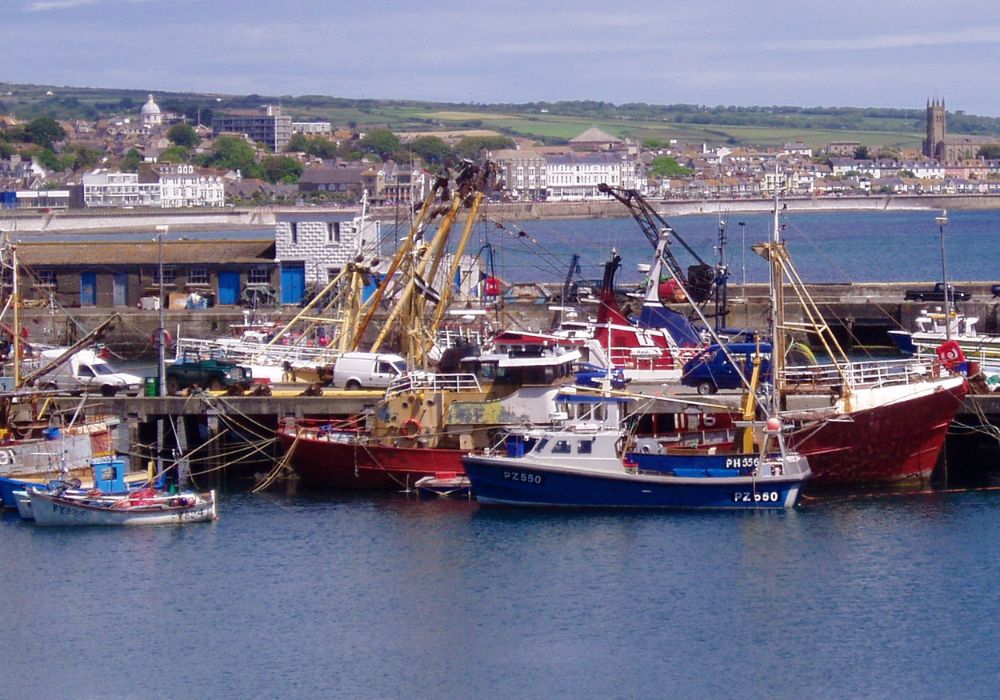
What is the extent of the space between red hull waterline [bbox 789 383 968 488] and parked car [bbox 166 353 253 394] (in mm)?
12923

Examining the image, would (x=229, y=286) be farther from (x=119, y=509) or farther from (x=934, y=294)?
(x=119, y=509)

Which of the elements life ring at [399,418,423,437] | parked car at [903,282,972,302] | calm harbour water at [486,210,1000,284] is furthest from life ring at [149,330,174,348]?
parked car at [903,282,972,302]

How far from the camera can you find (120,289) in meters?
63.2

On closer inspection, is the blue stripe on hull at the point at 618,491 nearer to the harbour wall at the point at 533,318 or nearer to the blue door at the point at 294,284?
the harbour wall at the point at 533,318

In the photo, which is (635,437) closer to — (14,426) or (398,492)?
(398,492)

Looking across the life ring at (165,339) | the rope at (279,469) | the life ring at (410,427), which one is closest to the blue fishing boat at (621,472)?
the life ring at (410,427)

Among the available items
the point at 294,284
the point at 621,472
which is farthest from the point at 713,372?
the point at 294,284

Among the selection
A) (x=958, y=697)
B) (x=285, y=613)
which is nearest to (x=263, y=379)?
(x=285, y=613)

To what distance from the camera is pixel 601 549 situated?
31438 mm

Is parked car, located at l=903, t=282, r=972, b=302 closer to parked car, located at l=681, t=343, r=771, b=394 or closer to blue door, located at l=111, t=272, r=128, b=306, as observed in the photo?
parked car, located at l=681, t=343, r=771, b=394

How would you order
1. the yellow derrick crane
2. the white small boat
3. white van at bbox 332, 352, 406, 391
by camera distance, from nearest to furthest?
the white small boat, white van at bbox 332, 352, 406, 391, the yellow derrick crane

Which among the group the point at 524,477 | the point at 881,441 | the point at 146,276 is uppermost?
the point at 146,276

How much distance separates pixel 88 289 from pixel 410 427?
1192 inches

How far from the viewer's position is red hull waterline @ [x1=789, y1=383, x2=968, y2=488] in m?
34.8
